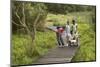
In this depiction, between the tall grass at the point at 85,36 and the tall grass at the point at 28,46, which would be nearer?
the tall grass at the point at 28,46

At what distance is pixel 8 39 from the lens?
223cm

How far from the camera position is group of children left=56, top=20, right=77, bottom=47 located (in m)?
2.43

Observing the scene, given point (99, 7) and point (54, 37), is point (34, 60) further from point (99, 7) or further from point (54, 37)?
point (99, 7)

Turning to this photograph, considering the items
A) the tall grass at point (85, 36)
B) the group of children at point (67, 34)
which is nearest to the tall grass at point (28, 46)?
the group of children at point (67, 34)

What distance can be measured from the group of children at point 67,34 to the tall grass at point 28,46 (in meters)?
0.07

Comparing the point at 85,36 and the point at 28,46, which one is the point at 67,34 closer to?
the point at 85,36

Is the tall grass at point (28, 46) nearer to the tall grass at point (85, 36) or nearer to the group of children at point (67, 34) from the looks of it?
the group of children at point (67, 34)

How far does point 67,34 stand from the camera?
2.46 metres

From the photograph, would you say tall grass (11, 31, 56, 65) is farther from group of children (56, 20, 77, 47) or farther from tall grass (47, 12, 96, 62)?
tall grass (47, 12, 96, 62)

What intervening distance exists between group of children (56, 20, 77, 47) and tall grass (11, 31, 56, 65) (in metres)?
0.07

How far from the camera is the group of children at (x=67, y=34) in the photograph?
7.97ft

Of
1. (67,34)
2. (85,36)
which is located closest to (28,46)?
(67,34)

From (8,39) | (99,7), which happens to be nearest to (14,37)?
(8,39)

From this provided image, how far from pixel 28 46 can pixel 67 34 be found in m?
0.48
